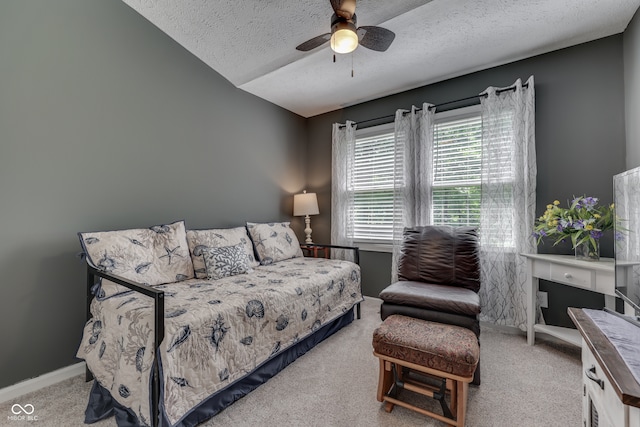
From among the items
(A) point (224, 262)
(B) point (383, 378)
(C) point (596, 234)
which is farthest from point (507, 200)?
(A) point (224, 262)

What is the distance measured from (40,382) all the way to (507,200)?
397 centimetres

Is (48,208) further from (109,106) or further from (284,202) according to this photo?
(284,202)

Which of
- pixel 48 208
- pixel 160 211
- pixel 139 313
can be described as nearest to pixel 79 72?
pixel 48 208

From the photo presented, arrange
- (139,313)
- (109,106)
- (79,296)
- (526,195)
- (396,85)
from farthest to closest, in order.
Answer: (396,85) → (526,195) → (109,106) → (79,296) → (139,313)

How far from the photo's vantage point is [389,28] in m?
2.30

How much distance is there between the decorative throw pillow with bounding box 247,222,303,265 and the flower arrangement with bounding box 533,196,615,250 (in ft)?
7.92

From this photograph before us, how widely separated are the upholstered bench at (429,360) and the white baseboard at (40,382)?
2.16 m

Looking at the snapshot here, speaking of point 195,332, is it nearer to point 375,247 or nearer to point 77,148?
point 77,148

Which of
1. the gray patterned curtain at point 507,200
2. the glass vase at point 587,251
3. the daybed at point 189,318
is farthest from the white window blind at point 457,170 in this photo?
the daybed at point 189,318

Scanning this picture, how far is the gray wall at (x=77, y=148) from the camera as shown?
1.81 m

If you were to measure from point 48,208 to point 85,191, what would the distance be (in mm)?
246

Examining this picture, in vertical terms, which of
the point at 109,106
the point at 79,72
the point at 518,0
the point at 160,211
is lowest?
the point at 160,211

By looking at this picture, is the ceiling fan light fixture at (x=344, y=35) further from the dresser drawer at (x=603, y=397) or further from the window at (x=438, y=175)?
the dresser drawer at (x=603, y=397)

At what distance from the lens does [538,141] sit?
2625 mm
